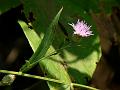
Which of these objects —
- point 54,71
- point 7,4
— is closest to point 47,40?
point 54,71

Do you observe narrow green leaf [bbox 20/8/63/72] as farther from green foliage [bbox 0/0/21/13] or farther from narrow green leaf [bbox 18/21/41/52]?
green foliage [bbox 0/0/21/13]

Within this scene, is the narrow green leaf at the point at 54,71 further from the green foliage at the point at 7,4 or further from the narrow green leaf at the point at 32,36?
the green foliage at the point at 7,4

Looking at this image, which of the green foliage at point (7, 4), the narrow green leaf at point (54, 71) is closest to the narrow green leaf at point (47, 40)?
the narrow green leaf at point (54, 71)

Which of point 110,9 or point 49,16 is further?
point 110,9

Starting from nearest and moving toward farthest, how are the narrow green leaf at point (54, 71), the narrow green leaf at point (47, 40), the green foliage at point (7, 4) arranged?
1. the narrow green leaf at point (47, 40)
2. the narrow green leaf at point (54, 71)
3. the green foliage at point (7, 4)

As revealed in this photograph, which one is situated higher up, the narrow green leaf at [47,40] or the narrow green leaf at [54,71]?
the narrow green leaf at [47,40]

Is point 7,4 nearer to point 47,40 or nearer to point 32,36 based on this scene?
point 32,36

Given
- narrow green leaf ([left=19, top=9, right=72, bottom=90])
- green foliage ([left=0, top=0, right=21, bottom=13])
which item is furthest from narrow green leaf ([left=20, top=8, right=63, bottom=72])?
green foliage ([left=0, top=0, right=21, bottom=13])

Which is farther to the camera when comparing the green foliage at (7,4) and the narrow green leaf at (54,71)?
the green foliage at (7,4)

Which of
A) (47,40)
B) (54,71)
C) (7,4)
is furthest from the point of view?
(7,4)

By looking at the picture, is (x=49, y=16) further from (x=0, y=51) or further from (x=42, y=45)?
(x=0, y=51)

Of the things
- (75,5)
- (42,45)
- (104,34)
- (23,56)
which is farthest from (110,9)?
(42,45)
